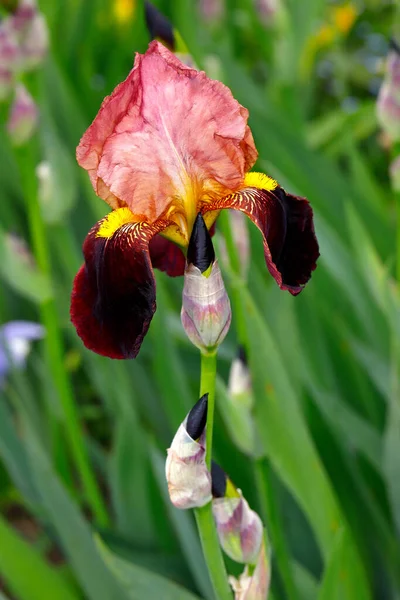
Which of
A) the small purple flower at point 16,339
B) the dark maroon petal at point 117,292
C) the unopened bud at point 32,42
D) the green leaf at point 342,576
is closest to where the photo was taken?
the dark maroon petal at point 117,292

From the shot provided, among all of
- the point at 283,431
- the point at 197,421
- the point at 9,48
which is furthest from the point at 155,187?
the point at 9,48

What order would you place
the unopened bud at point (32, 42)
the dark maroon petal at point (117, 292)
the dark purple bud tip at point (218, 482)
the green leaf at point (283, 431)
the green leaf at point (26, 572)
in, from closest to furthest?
the dark maroon petal at point (117, 292) → the dark purple bud tip at point (218, 482) → the green leaf at point (283, 431) → the green leaf at point (26, 572) → the unopened bud at point (32, 42)

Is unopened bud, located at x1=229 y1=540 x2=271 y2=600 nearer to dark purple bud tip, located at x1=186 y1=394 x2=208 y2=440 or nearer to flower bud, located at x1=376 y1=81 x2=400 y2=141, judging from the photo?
dark purple bud tip, located at x1=186 y1=394 x2=208 y2=440

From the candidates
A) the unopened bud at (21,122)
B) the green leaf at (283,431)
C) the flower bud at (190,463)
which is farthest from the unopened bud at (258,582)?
the unopened bud at (21,122)

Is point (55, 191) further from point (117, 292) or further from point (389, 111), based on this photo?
point (117, 292)

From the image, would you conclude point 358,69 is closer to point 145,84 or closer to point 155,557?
point 155,557

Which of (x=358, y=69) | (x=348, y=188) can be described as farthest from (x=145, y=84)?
(x=358, y=69)

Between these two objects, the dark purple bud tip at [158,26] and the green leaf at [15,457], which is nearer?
the dark purple bud tip at [158,26]

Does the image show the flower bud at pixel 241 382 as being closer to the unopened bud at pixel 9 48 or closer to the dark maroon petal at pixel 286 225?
the dark maroon petal at pixel 286 225

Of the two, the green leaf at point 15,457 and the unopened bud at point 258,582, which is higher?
the green leaf at point 15,457
